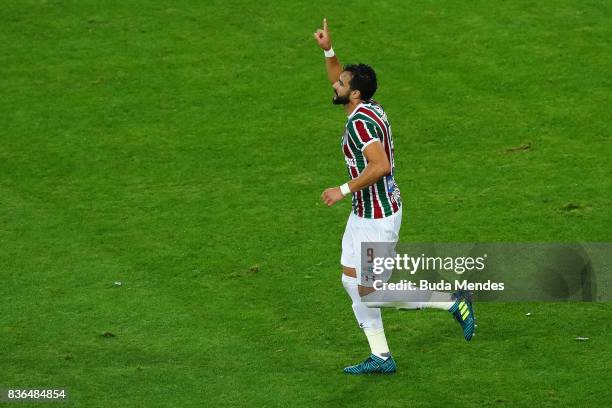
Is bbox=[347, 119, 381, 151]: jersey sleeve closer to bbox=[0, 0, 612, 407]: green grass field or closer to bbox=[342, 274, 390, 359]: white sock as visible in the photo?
bbox=[342, 274, 390, 359]: white sock

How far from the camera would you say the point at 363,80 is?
10180 millimetres

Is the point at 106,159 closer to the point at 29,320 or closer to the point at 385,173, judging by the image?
the point at 29,320

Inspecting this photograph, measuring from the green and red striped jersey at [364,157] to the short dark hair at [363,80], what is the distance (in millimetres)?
112

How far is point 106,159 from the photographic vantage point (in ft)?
50.0

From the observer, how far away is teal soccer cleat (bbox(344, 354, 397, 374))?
10242 millimetres

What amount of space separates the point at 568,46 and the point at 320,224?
578 centimetres

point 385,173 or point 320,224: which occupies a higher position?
point 385,173

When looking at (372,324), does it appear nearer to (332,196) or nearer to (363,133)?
(332,196)

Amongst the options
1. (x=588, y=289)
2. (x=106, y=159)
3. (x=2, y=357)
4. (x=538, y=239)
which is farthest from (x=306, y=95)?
(x=2, y=357)

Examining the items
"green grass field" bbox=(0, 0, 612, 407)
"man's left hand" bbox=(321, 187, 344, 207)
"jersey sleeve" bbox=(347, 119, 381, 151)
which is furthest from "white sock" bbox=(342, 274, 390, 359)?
Answer: "jersey sleeve" bbox=(347, 119, 381, 151)

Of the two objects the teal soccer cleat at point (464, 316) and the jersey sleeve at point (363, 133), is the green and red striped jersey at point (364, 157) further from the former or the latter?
the teal soccer cleat at point (464, 316)

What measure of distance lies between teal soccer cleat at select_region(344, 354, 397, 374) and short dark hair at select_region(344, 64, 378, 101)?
7.38 feet

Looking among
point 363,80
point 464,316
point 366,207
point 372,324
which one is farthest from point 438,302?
point 363,80

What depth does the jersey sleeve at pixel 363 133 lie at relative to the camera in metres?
9.95
